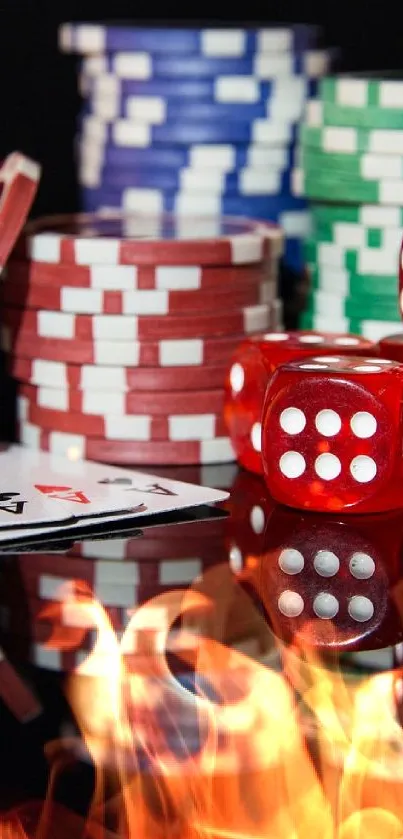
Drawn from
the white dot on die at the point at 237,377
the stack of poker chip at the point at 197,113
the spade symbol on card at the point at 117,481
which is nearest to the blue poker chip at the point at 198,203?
the stack of poker chip at the point at 197,113

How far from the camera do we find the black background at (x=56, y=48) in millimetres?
2520

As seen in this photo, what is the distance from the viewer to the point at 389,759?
1138mm

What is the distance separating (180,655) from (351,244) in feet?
3.18

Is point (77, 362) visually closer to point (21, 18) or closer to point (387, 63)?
point (21, 18)

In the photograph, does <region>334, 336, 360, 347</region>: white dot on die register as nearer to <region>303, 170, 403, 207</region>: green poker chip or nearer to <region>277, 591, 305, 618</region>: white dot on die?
<region>303, 170, 403, 207</region>: green poker chip

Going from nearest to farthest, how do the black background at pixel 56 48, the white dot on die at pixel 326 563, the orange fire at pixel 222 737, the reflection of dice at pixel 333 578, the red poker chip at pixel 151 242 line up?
the orange fire at pixel 222 737 → the reflection of dice at pixel 333 578 → the white dot on die at pixel 326 563 → the red poker chip at pixel 151 242 → the black background at pixel 56 48

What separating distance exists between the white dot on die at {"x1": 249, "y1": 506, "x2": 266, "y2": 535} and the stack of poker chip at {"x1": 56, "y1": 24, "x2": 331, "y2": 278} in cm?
64

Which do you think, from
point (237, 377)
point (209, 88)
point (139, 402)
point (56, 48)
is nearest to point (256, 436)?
point (237, 377)

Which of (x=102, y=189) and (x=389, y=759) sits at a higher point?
A: (x=102, y=189)

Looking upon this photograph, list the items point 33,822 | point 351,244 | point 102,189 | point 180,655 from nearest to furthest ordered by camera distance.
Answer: point 33,822
point 180,655
point 351,244
point 102,189

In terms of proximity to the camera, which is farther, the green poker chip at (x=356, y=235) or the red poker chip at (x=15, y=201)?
the green poker chip at (x=356, y=235)

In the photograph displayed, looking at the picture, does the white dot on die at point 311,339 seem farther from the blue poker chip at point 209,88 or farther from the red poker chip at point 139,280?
the blue poker chip at point 209,88

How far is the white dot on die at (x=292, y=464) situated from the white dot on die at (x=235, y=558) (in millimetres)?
121

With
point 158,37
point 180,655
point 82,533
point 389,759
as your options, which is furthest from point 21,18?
point 389,759
